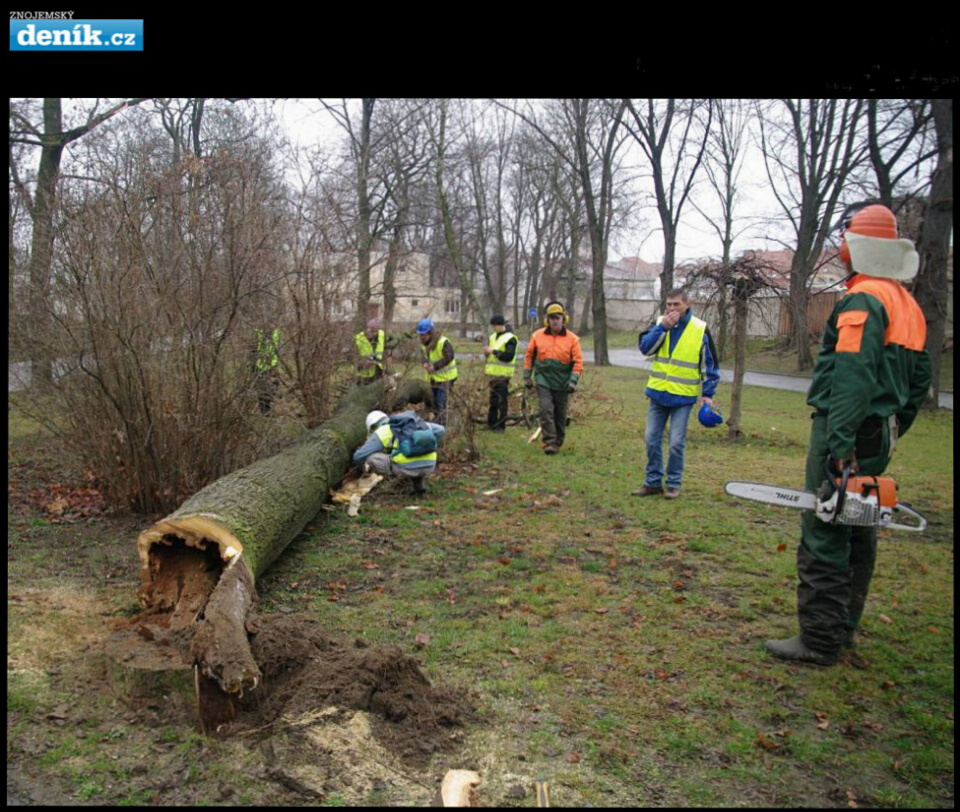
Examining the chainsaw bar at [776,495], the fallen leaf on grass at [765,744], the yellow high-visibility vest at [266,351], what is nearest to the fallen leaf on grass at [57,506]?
the yellow high-visibility vest at [266,351]

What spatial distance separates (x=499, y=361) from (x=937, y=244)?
8.37 m

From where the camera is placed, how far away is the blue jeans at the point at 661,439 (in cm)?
723

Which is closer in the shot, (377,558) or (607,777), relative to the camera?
(607,777)

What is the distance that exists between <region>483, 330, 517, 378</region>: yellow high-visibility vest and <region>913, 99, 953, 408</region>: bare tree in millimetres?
7145

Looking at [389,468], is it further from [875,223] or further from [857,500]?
[875,223]

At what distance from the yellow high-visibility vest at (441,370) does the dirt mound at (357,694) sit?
293 inches

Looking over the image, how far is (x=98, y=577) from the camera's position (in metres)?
5.23

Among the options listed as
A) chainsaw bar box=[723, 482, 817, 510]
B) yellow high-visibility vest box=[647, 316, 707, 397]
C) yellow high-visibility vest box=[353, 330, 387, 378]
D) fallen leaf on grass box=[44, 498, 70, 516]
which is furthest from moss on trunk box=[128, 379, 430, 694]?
yellow high-visibility vest box=[353, 330, 387, 378]

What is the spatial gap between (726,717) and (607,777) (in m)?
0.78

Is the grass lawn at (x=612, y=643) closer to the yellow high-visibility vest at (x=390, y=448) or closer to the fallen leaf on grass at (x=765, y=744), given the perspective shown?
the fallen leaf on grass at (x=765, y=744)

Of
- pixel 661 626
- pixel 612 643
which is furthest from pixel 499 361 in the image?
pixel 612 643

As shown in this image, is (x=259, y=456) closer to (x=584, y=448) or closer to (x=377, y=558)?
(x=377, y=558)
